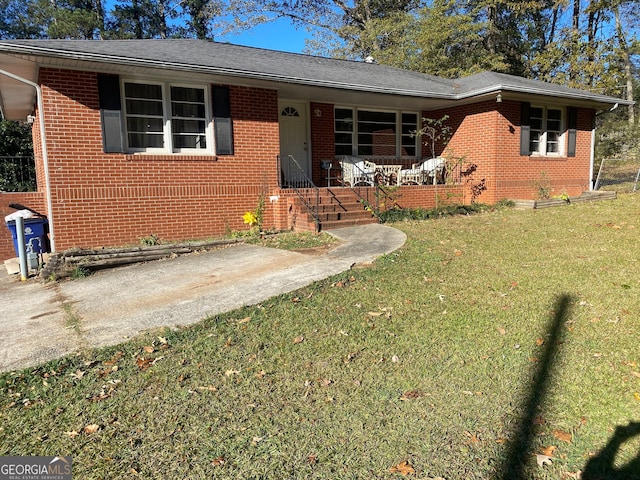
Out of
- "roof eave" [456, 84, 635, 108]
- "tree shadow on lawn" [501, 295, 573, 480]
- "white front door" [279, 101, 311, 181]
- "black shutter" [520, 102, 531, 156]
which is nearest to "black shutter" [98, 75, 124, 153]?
"white front door" [279, 101, 311, 181]

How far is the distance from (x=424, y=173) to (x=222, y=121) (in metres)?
6.02

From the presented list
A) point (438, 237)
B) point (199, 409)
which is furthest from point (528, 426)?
point (438, 237)

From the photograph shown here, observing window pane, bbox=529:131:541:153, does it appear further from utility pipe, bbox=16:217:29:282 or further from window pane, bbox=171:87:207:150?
utility pipe, bbox=16:217:29:282

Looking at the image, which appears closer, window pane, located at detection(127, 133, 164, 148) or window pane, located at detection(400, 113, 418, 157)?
window pane, located at detection(127, 133, 164, 148)

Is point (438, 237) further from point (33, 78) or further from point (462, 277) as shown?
point (33, 78)

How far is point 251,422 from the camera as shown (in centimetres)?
297

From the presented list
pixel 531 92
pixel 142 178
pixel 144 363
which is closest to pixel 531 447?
pixel 144 363

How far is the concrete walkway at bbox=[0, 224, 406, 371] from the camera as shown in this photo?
4512 mm

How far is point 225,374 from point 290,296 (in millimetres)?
1854

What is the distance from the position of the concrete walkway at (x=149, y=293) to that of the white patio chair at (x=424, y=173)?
4654mm

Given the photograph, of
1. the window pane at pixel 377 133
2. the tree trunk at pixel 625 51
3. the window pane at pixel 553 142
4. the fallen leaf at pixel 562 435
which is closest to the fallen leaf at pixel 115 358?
the fallen leaf at pixel 562 435

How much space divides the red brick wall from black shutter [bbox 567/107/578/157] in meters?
9.64

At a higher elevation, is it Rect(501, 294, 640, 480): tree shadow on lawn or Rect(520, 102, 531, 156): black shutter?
Rect(520, 102, 531, 156): black shutter

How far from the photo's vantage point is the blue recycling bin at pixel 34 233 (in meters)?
8.34
